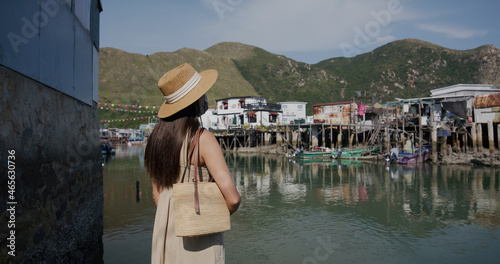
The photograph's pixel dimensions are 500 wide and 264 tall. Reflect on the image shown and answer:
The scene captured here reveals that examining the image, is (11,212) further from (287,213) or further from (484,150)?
(484,150)

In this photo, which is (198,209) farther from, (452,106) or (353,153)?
(353,153)

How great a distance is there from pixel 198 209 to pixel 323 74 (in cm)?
11785

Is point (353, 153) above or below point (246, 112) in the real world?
below

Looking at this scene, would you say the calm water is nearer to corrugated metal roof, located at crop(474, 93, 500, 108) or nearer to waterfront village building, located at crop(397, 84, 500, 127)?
corrugated metal roof, located at crop(474, 93, 500, 108)

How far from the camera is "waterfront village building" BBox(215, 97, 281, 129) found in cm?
5697

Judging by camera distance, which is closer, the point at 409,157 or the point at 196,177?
the point at 196,177

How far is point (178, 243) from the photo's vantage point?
7.48 ft

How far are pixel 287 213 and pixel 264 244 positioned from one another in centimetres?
351

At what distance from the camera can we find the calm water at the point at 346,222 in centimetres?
873

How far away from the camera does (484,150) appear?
92.0ft

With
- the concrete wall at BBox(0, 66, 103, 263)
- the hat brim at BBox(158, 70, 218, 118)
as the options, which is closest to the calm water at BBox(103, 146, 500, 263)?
the concrete wall at BBox(0, 66, 103, 263)

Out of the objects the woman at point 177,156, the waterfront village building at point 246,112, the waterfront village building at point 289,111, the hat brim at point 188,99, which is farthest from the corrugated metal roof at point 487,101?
the waterfront village building at point 289,111

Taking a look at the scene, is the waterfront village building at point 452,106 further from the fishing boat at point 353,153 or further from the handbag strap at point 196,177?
the handbag strap at point 196,177

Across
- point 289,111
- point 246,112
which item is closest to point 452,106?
point 246,112
